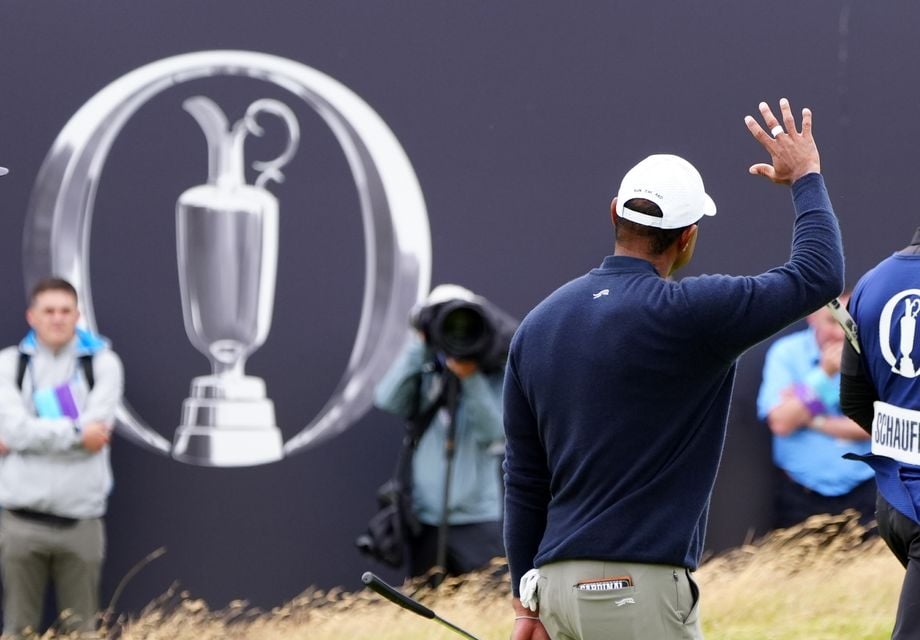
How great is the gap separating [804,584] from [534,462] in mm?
3854

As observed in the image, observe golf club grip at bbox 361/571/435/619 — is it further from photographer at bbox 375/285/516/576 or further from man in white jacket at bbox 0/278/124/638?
man in white jacket at bbox 0/278/124/638

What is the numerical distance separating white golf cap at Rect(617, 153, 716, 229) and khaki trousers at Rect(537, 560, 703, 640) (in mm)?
729

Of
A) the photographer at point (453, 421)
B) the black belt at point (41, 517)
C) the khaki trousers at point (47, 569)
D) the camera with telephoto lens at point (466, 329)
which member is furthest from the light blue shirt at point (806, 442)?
the black belt at point (41, 517)

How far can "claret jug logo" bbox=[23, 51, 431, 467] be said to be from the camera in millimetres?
7270

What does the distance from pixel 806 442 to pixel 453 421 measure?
78.6 inches

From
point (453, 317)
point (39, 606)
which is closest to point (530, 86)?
point (453, 317)

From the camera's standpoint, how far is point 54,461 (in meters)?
6.61

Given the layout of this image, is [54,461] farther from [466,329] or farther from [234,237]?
[466,329]

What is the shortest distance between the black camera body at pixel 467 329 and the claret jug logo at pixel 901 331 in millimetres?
2505

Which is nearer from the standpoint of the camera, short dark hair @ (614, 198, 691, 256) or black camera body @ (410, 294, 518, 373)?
short dark hair @ (614, 198, 691, 256)

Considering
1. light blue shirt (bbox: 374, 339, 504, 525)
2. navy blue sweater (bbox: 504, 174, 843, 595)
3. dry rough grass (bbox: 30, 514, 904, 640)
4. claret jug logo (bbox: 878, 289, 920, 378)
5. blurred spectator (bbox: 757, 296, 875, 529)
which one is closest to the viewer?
navy blue sweater (bbox: 504, 174, 843, 595)

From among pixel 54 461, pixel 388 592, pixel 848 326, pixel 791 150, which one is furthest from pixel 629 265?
pixel 54 461

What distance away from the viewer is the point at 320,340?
7516 mm

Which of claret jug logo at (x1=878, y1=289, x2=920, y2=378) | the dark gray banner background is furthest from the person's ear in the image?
the dark gray banner background
